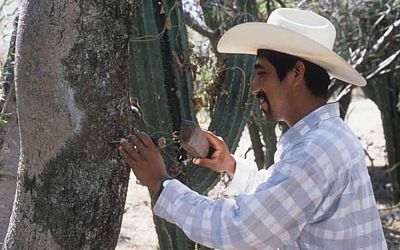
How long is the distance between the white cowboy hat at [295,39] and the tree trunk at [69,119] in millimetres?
473

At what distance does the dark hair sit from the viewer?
2430 millimetres

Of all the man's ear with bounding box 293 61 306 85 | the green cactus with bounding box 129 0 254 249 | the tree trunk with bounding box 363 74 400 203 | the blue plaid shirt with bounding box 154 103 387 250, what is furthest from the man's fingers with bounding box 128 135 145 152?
the tree trunk with bounding box 363 74 400 203

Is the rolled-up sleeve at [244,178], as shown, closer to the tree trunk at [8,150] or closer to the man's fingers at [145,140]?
the man's fingers at [145,140]

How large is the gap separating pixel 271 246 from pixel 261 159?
5902mm

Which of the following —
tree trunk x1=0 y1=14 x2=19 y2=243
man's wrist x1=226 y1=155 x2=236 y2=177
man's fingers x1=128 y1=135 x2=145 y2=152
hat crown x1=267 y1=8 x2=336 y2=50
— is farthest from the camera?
tree trunk x1=0 y1=14 x2=19 y2=243

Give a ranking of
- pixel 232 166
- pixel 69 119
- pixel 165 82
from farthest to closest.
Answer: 1. pixel 165 82
2. pixel 232 166
3. pixel 69 119

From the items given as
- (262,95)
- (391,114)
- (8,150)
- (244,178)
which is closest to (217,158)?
(244,178)

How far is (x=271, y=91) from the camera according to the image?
7.94 ft

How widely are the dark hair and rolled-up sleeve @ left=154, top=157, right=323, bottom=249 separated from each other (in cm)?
33

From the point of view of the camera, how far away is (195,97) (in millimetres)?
4438

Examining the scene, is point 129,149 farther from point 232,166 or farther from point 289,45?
point 232,166

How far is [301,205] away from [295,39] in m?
0.55

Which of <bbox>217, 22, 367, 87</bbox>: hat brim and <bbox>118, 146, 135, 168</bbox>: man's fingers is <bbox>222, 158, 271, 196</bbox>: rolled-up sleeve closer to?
<bbox>217, 22, 367, 87</bbox>: hat brim

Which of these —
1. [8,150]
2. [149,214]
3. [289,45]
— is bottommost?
[149,214]
